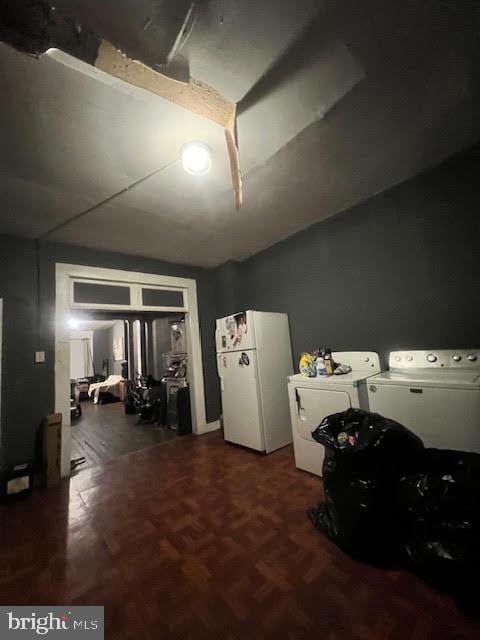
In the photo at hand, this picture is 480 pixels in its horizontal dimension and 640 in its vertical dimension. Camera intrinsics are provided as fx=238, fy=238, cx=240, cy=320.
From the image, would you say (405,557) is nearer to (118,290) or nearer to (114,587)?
(114,587)

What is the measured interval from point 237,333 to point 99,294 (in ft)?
5.72

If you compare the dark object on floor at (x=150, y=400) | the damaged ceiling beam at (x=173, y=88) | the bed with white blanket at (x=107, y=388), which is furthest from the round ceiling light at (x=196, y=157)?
the bed with white blanket at (x=107, y=388)

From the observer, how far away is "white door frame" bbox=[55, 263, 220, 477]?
97.0 inches

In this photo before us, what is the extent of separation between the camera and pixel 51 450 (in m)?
2.26

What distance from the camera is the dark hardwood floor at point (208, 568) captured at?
970 mm

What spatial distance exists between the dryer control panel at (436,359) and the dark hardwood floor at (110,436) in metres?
2.98

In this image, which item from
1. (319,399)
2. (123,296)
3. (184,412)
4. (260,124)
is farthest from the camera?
(184,412)

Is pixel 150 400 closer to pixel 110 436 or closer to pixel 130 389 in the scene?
pixel 110 436

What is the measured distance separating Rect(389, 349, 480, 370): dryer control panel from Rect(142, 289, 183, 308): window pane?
2770mm

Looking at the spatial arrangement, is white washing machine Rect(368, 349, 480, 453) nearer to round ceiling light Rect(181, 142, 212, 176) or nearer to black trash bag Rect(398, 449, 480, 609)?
black trash bag Rect(398, 449, 480, 609)

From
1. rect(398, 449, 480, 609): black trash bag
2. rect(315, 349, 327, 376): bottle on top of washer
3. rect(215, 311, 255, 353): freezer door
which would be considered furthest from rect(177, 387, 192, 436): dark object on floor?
rect(398, 449, 480, 609): black trash bag

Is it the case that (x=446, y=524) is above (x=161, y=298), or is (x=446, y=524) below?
below

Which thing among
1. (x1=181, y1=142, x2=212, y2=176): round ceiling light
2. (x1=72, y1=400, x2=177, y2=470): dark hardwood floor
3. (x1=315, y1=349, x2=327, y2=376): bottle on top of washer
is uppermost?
(x1=181, y1=142, x2=212, y2=176): round ceiling light

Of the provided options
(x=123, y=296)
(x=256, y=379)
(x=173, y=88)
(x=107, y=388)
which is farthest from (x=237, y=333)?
(x=107, y=388)
